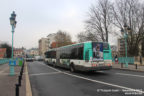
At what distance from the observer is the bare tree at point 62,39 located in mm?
74562

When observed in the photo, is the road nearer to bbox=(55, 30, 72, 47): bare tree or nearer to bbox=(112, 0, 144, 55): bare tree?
bbox=(112, 0, 144, 55): bare tree

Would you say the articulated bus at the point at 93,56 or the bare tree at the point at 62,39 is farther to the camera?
the bare tree at the point at 62,39

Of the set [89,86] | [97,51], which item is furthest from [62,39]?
[89,86]

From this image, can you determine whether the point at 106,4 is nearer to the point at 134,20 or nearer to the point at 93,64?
the point at 134,20

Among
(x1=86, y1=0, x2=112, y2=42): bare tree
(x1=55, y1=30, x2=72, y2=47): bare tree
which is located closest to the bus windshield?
(x1=86, y1=0, x2=112, y2=42): bare tree

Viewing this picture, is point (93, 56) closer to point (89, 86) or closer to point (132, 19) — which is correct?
point (89, 86)

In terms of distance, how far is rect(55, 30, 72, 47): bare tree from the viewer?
7456 centimetres

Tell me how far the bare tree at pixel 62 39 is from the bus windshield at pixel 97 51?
6161 cm

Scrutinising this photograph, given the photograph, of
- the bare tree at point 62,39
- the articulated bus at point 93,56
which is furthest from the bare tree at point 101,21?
the bare tree at point 62,39

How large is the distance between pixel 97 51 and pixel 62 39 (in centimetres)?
6436

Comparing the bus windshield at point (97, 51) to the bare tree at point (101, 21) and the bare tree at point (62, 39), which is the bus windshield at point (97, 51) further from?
the bare tree at point (62, 39)

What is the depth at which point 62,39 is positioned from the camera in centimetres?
7625

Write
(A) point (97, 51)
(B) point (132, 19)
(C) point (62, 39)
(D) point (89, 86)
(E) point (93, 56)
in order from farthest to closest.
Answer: (C) point (62, 39) → (B) point (132, 19) → (A) point (97, 51) → (E) point (93, 56) → (D) point (89, 86)

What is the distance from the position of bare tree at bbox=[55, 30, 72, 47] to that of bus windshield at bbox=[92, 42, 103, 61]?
61.6m
